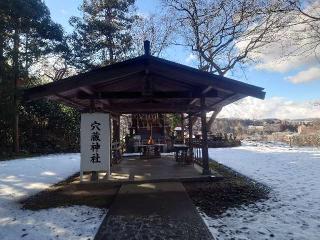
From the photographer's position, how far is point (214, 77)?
8695 millimetres

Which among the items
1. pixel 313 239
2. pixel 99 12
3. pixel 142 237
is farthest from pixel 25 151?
pixel 313 239

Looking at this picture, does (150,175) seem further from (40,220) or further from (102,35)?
(102,35)

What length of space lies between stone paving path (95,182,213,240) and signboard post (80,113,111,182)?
39.9 inches

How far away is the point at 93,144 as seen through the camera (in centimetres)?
929

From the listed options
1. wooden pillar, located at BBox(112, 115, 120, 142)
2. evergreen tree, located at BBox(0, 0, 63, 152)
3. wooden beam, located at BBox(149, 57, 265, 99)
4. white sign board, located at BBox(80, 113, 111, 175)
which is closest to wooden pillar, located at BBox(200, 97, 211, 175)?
wooden beam, located at BBox(149, 57, 265, 99)

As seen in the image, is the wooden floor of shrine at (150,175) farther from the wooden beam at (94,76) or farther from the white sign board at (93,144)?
the wooden beam at (94,76)

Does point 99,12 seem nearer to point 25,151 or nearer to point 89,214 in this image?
point 25,151

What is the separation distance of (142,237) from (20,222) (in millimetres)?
2521

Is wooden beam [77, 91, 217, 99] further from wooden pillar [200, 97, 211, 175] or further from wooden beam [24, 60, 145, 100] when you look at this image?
wooden beam [24, 60, 145, 100]

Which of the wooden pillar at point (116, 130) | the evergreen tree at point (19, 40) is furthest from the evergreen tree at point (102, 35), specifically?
the wooden pillar at point (116, 130)

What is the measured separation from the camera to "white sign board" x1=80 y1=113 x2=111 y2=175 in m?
9.25

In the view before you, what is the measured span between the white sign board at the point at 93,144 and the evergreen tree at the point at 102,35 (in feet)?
57.4

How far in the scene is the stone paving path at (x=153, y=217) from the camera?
5.53 meters

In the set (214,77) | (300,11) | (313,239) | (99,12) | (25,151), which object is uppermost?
(99,12)
